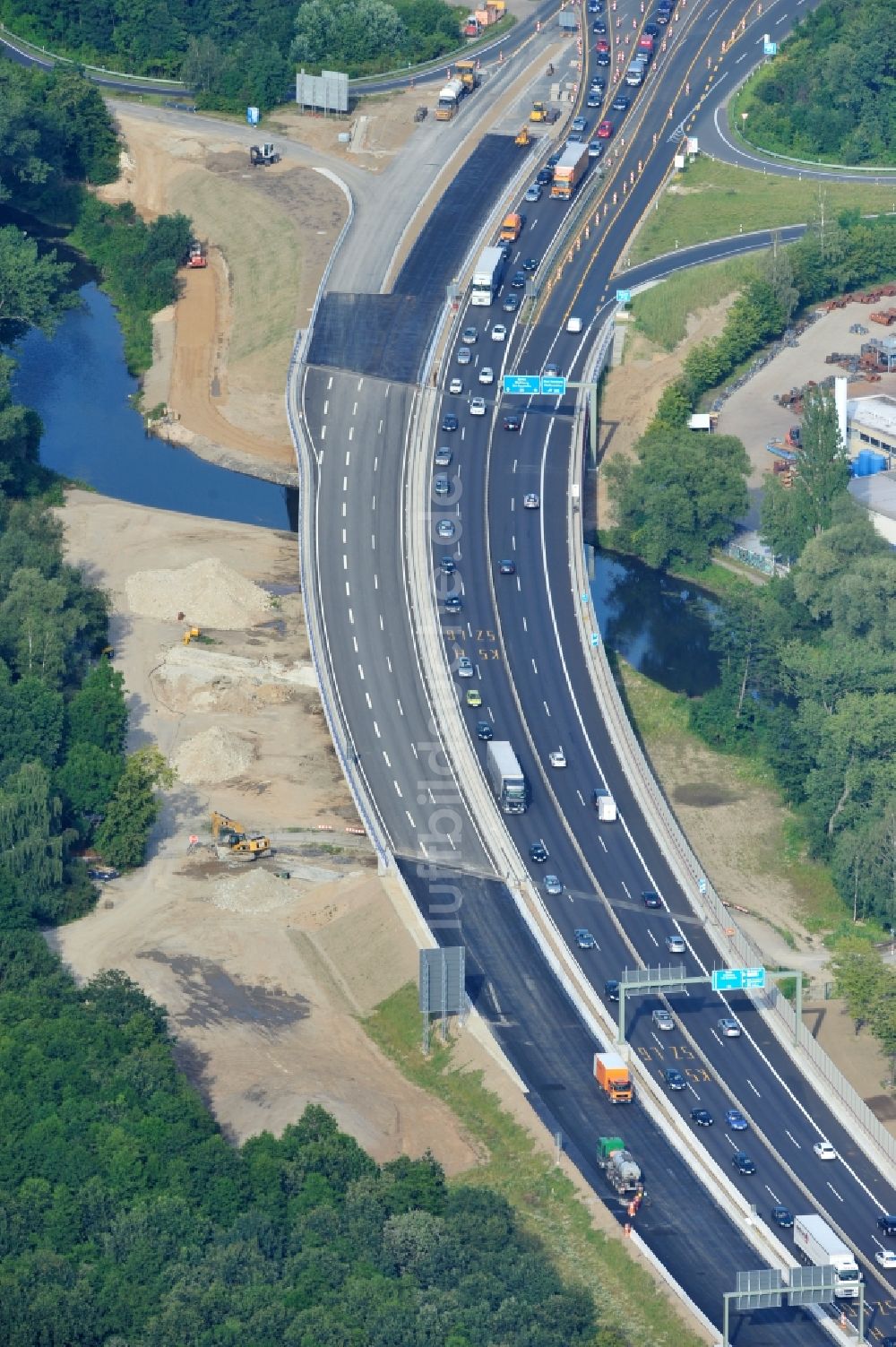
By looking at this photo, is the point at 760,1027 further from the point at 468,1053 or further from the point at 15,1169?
the point at 15,1169

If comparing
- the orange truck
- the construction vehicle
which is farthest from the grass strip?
the orange truck

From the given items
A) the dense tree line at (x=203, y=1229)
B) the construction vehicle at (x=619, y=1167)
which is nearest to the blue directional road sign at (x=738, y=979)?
the construction vehicle at (x=619, y=1167)

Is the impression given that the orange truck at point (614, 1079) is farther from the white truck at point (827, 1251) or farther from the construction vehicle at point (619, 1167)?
the white truck at point (827, 1251)

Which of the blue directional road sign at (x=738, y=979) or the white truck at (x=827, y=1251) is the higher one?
the blue directional road sign at (x=738, y=979)

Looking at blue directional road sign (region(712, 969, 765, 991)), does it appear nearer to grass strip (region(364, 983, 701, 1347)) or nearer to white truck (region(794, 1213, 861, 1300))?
grass strip (region(364, 983, 701, 1347))

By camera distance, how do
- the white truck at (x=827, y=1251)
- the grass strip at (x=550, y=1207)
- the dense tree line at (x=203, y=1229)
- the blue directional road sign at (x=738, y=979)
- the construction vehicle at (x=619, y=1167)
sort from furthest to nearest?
1. the blue directional road sign at (x=738, y=979)
2. the construction vehicle at (x=619, y=1167)
3. the white truck at (x=827, y=1251)
4. the grass strip at (x=550, y=1207)
5. the dense tree line at (x=203, y=1229)

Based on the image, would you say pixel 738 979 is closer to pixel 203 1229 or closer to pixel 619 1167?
pixel 619 1167
